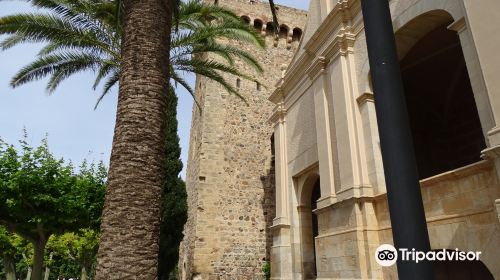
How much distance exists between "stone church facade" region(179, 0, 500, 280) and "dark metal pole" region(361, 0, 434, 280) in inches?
162

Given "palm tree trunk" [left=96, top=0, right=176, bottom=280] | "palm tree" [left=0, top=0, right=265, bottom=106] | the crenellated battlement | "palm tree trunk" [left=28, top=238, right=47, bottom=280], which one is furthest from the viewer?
the crenellated battlement

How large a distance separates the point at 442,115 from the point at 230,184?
9.56 m

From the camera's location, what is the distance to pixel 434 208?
6.48 metres

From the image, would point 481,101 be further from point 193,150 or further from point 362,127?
point 193,150

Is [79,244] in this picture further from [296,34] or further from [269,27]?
[296,34]

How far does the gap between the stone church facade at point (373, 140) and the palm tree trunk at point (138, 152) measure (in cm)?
446

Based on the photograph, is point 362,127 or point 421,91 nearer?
point 362,127

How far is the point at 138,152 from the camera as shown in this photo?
4344 millimetres

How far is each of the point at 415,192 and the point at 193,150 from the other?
62.0 ft

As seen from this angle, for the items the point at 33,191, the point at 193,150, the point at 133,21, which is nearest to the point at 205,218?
the point at 193,150

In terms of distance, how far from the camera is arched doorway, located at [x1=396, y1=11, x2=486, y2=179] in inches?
465

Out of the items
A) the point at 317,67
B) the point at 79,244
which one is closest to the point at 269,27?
the point at 317,67

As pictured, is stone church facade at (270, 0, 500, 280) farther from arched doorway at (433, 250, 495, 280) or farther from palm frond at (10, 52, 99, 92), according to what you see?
palm frond at (10, 52, 99, 92)

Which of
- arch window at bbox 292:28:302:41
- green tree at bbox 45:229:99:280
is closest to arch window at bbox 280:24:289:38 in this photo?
arch window at bbox 292:28:302:41
